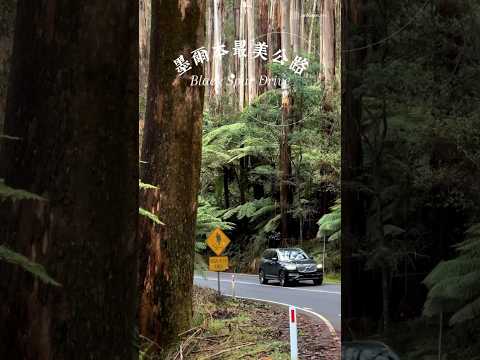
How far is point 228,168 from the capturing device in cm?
3325

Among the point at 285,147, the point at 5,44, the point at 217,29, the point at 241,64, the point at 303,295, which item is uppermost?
the point at 217,29

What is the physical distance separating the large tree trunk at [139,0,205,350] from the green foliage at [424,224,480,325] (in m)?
6.51

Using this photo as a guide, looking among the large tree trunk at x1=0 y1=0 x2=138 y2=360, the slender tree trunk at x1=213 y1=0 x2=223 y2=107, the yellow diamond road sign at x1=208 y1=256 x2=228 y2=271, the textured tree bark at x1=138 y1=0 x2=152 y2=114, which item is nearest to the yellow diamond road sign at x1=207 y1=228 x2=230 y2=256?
the yellow diamond road sign at x1=208 y1=256 x2=228 y2=271

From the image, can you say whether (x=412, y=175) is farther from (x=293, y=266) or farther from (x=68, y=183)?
(x=293, y=266)

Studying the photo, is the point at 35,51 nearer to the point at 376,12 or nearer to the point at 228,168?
the point at 376,12

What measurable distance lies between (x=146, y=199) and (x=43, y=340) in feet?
19.0

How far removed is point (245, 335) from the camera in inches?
426

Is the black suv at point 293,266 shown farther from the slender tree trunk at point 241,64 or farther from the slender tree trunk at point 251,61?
the slender tree trunk at point 241,64

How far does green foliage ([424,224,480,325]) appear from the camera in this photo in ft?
8.37

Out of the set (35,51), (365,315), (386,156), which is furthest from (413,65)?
(35,51)

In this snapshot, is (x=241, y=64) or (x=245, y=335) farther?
(x=241, y=64)

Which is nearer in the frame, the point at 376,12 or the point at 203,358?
the point at 376,12

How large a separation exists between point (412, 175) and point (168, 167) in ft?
21.1

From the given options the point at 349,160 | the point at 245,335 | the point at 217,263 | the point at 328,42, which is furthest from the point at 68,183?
the point at 328,42
